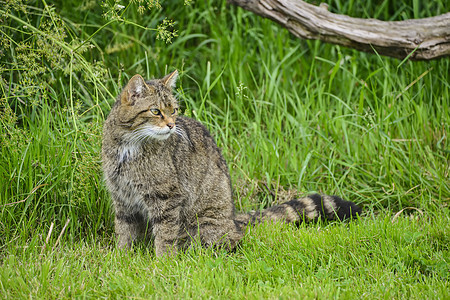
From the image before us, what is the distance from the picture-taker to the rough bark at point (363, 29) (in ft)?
17.3

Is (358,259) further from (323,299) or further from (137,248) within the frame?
A: (137,248)

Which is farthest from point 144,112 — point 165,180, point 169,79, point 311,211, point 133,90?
point 311,211

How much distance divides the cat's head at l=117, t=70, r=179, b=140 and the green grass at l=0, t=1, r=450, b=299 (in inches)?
18.0

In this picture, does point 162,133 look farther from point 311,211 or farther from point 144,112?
point 311,211

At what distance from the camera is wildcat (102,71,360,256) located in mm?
3988

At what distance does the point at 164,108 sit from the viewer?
13.1 ft

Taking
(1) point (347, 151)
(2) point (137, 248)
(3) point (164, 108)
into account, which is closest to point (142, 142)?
(3) point (164, 108)

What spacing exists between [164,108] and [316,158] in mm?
2048

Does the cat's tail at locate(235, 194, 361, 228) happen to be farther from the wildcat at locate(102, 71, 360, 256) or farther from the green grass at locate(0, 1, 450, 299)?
the green grass at locate(0, 1, 450, 299)

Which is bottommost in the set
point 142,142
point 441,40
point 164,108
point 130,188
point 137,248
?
point 137,248

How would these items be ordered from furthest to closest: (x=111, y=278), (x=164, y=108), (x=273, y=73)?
(x=273, y=73) → (x=164, y=108) → (x=111, y=278)

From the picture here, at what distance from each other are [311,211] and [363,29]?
210 cm

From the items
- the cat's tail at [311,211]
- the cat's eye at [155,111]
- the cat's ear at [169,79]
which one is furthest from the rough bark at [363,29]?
the cat's eye at [155,111]

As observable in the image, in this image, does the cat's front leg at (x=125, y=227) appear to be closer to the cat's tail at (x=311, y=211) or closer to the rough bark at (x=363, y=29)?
the cat's tail at (x=311, y=211)
